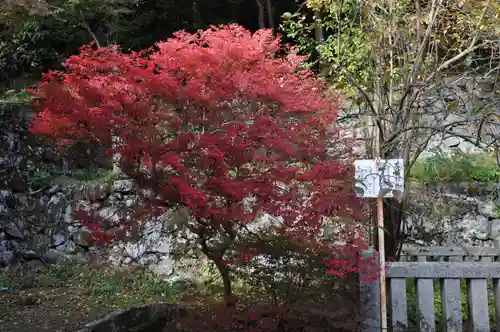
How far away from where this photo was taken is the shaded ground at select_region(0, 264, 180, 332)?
5.50 meters

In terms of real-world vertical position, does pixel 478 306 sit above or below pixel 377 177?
below

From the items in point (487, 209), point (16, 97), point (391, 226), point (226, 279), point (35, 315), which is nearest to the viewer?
point (226, 279)

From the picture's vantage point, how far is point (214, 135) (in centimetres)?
347

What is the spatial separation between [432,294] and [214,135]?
82.6 inches

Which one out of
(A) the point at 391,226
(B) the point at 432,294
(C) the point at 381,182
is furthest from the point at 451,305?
(A) the point at 391,226

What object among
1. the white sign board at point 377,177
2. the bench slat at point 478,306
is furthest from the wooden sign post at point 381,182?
the bench slat at point 478,306

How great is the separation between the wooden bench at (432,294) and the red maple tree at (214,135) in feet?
1.99

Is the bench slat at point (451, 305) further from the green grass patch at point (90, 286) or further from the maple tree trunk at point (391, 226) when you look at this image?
the green grass patch at point (90, 286)

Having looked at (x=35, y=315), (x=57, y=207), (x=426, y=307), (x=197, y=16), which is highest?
(x=197, y=16)

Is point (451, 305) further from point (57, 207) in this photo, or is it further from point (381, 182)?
point (57, 207)

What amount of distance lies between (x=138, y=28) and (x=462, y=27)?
6.65 meters

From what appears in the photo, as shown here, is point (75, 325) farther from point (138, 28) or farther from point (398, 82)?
point (138, 28)

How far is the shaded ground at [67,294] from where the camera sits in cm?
550

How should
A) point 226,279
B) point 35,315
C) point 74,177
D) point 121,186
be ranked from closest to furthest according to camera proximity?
point 226,279 < point 35,315 < point 121,186 < point 74,177
